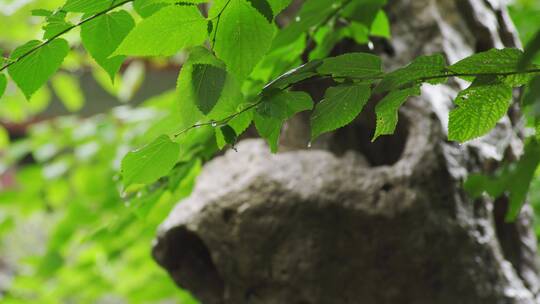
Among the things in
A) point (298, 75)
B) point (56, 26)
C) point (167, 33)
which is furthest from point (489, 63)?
point (56, 26)

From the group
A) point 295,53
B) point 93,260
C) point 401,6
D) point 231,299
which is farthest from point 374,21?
point 93,260

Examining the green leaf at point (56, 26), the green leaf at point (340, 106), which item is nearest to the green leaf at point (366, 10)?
the green leaf at point (340, 106)

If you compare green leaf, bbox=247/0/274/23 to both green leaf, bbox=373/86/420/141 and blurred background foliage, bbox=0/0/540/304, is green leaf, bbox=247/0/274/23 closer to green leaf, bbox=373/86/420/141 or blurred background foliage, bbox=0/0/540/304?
green leaf, bbox=373/86/420/141

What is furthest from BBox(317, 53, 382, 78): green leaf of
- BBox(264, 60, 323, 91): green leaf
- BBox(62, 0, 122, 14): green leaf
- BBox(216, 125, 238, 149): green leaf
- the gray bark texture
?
the gray bark texture

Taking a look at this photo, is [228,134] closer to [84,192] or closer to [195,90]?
[195,90]

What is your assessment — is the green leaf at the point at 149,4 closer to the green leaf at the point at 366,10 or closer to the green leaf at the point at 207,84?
the green leaf at the point at 207,84

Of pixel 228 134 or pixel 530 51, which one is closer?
pixel 530 51
